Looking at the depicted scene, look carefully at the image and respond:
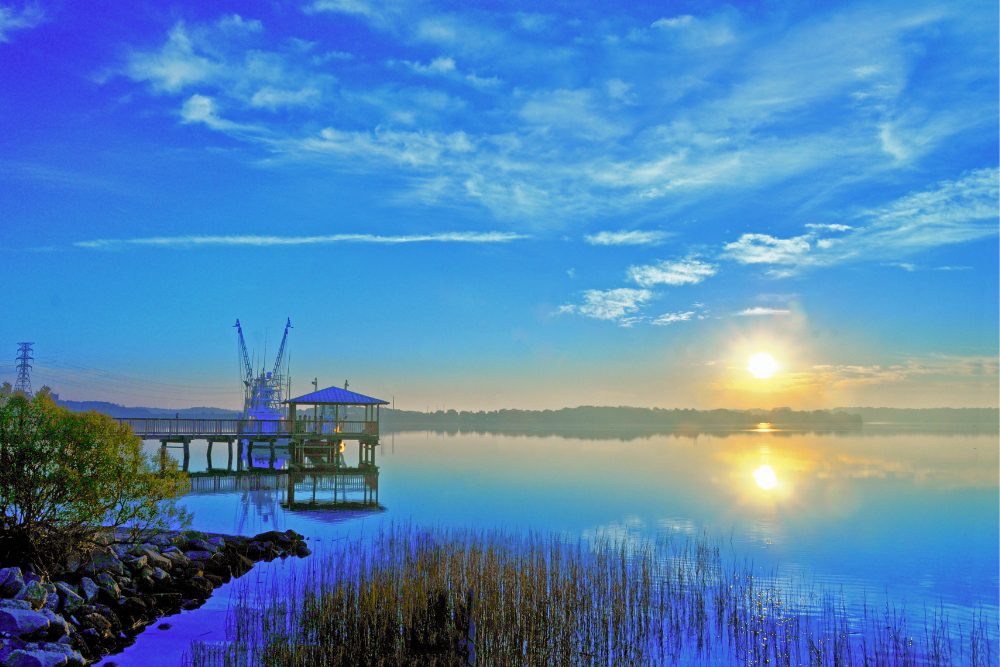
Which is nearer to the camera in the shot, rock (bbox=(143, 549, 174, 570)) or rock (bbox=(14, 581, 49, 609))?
rock (bbox=(14, 581, 49, 609))

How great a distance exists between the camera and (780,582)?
18.7 meters

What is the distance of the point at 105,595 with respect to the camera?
1277cm

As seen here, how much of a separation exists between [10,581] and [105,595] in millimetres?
1821

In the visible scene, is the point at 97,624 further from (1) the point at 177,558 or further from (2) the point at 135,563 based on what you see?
(1) the point at 177,558

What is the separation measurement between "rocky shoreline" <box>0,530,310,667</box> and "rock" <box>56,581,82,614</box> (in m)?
0.01

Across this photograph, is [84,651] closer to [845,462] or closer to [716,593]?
[716,593]

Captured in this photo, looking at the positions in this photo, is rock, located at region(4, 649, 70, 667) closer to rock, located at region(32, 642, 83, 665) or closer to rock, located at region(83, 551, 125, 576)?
Answer: rock, located at region(32, 642, 83, 665)

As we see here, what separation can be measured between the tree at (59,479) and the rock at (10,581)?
140 cm

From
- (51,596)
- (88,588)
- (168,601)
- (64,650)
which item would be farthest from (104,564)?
(64,650)

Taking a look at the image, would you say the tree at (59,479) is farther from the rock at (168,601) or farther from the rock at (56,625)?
the rock at (56,625)

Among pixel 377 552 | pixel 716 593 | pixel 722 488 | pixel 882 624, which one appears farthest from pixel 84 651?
pixel 722 488

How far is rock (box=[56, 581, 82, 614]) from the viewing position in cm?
1164

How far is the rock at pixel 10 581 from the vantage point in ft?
36.3

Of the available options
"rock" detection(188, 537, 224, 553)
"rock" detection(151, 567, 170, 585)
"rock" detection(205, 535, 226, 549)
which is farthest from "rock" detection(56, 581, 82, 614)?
"rock" detection(205, 535, 226, 549)
